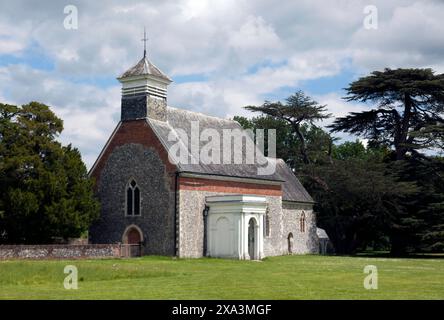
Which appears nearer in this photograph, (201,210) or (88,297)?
(88,297)

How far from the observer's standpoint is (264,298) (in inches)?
800

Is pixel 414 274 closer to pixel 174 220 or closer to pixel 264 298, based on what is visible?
pixel 264 298

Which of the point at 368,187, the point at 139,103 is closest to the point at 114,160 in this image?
the point at 139,103

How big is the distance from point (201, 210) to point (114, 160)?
683cm

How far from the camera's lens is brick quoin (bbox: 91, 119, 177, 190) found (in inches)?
1855

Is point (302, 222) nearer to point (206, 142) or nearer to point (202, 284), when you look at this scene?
point (206, 142)

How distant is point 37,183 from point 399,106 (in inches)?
1366

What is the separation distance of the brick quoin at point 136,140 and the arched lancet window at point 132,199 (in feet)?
8.97

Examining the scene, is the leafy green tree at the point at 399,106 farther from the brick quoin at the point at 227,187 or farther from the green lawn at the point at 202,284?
the green lawn at the point at 202,284

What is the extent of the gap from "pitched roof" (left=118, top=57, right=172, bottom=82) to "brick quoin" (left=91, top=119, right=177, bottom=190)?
A: 3115 mm

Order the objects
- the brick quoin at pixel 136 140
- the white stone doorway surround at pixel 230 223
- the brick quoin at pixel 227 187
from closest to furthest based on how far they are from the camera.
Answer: the brick quoin at pixel 136 140 < the brick quoin at pixel 227 187 < the white stone doorway surround at pixel 230 223

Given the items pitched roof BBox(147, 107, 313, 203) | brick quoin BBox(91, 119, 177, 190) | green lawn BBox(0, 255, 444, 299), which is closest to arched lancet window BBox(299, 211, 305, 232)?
pitched roof BBox(147, 107, 313, 203)

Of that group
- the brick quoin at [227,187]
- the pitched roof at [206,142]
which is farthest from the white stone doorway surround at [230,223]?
the pitched roof at [206,142]

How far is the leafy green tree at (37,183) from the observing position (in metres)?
42.9
